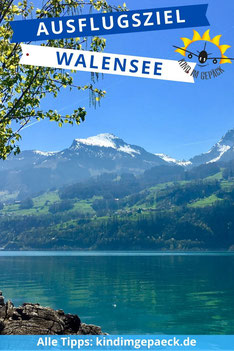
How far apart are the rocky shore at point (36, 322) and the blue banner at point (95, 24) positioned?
1585cm

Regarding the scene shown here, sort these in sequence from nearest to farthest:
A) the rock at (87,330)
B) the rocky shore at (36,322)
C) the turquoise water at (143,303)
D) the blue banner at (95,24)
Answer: the blue banner at (95,24) → the rocky shore at (36,322) → the rock at (87,330) → the turquoise water at (143,303)

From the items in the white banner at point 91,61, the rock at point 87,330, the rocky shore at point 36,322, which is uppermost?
the white banner at point 91,61

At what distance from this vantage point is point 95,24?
62.4 ft

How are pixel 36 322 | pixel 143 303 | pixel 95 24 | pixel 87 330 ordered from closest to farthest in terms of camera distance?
pixel 95 24 → pixel 36 322 → pixel 87 330 → pixel 143 303

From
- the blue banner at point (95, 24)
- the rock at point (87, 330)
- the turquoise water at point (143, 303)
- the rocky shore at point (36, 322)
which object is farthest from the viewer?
the turquoise water at point (143, 303)

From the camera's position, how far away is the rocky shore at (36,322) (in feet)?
80.2

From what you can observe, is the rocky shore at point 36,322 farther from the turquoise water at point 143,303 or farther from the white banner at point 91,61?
the turquoise water at point 143,303

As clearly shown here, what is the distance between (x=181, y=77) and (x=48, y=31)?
650 cm

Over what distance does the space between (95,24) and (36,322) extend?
17.2 meters

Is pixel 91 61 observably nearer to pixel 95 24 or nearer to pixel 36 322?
pixel 95 24

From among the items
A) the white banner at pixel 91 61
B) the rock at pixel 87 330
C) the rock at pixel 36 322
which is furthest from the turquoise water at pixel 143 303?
the white banner at pixel 91 61

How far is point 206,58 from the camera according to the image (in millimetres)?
19312

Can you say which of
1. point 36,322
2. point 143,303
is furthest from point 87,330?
point 143,303

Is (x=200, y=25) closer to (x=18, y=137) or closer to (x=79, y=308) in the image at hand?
(x=18, y=137)
